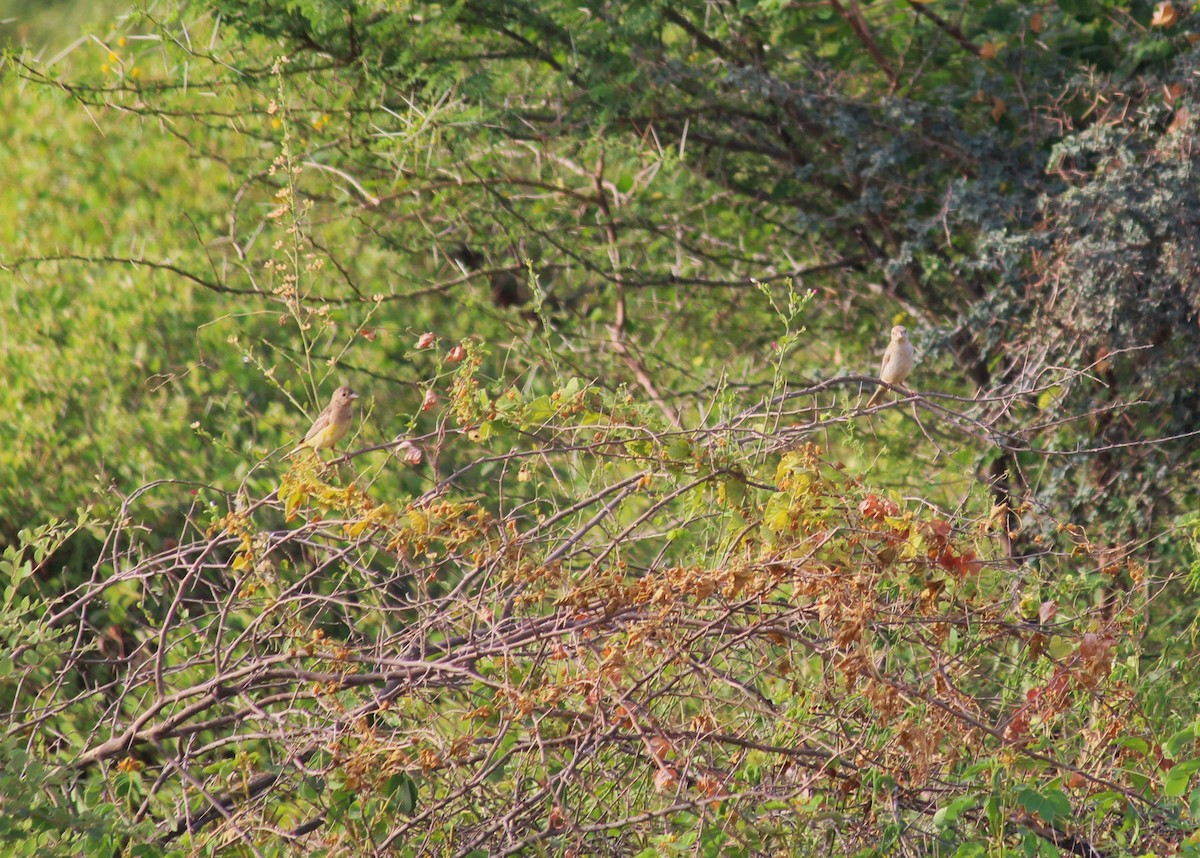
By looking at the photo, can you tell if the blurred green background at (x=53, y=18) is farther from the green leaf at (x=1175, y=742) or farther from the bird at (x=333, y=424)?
the green leaf at (x=1175, y=742)

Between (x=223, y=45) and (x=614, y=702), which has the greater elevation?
(x=223, y=45)

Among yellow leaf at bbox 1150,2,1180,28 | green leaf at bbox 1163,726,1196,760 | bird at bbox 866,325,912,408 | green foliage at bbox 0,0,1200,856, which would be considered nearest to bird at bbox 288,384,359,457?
green foliage at bbox 0,0,1200,856

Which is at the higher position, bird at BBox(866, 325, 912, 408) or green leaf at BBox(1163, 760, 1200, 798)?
green leaf at BBox(1163, 760, 1200, 798)

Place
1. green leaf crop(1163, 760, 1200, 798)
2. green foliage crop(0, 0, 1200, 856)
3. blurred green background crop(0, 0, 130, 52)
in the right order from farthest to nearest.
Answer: blurred green background crop(0, 0, 130, 52)
green foliage crop(0, 0, 1200, 856)
green leaf crop(1163, 760, 1200, 798)

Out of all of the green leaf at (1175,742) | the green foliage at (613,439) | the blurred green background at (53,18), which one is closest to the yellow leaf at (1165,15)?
the green foliage at (613,439)

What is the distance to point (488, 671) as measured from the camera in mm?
3707

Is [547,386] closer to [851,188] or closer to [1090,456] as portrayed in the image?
A: [851,188]

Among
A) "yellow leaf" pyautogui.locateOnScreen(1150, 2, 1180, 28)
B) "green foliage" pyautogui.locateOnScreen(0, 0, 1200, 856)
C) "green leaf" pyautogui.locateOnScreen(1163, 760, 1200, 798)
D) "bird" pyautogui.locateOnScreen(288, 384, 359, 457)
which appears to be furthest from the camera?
"yellow leaf" pyautogui.locateOnScreen(1150, 2, 1180, 28)

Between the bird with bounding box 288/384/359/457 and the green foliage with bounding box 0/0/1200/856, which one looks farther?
the bird with bounding box 288/384/359/457

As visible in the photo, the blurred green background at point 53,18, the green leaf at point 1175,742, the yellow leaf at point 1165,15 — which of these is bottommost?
the blurred green background at point 53,18

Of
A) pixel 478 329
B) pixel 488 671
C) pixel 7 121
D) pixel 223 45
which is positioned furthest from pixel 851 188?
pixel 7 121

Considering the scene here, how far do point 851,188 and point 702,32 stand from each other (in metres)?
1.02

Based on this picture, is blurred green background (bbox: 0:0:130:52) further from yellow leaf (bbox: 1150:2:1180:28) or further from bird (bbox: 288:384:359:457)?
yellow leaf (bbox: 1150:2:1180:28)

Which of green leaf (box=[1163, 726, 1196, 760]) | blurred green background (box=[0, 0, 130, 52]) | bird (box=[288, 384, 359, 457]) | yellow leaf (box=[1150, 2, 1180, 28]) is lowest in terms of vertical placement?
blurred green background (box=[0, 0, 130, 52])
